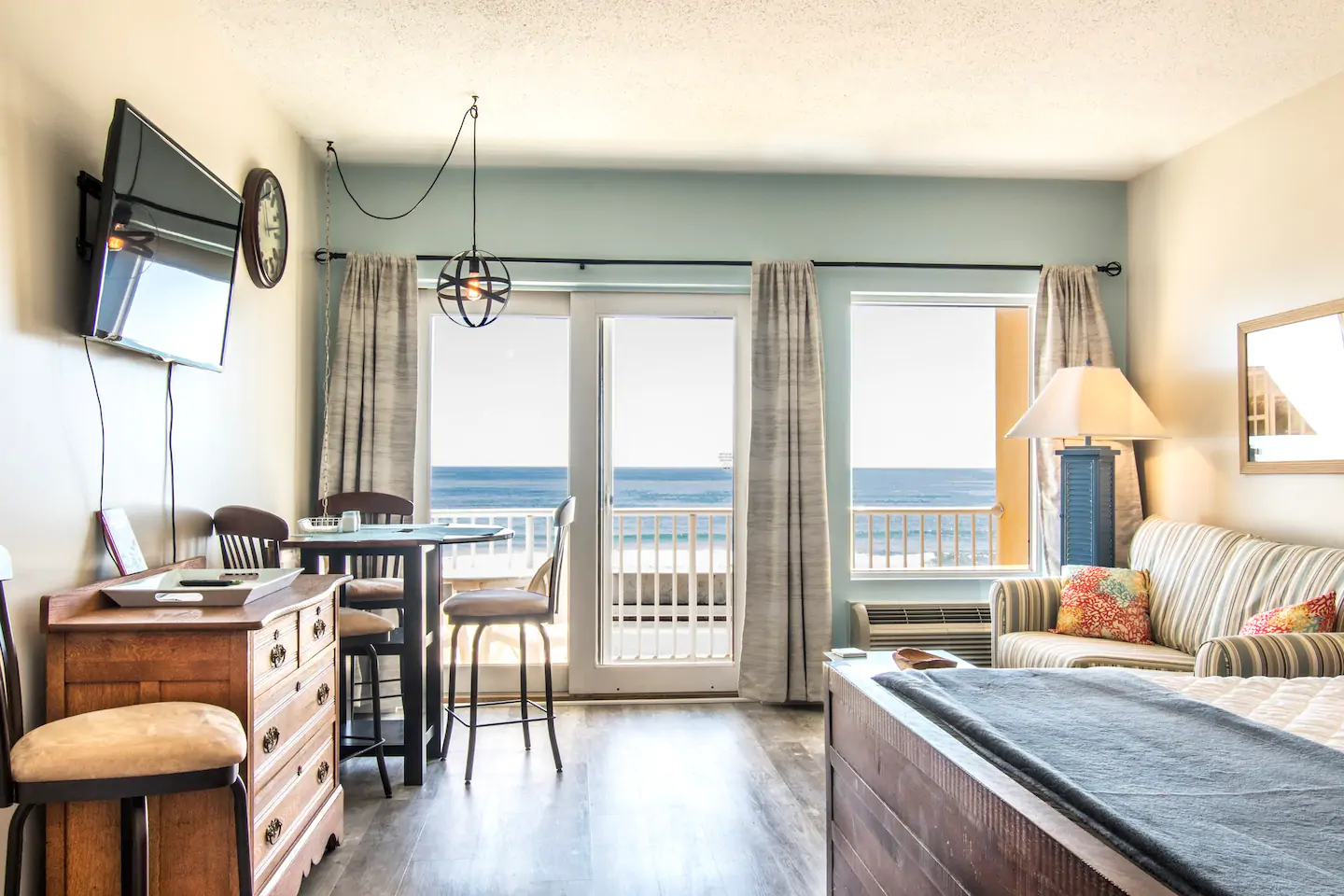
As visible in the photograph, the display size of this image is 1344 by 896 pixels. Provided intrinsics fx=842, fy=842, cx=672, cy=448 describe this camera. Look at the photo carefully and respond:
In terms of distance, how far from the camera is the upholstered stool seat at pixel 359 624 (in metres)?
3.04

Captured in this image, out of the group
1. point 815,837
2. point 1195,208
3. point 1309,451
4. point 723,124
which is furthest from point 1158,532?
point 723,124

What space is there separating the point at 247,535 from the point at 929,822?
8.20 feet

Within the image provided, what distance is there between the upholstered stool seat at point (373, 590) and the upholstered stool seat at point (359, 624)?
261mm

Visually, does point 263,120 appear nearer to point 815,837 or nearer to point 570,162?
point 570,162

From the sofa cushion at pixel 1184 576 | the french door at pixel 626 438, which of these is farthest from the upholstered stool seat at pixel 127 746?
the sofa cushion at pixel 1184 576

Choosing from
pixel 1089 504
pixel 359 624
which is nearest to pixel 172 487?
pixel 359 624

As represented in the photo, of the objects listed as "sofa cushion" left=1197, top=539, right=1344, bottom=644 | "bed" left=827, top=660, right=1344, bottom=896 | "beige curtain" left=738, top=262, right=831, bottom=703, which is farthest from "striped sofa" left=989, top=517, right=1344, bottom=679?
"beige curtain" left=738, top=262, right=831, bottom=703

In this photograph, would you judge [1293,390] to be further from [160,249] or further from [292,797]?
[160,249]

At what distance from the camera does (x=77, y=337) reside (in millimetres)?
2195

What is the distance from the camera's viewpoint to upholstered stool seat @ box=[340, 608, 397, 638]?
3.04 meters

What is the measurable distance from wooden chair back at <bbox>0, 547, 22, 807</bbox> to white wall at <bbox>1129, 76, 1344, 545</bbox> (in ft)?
13.6

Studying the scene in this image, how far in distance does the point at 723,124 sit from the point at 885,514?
8.75 feet

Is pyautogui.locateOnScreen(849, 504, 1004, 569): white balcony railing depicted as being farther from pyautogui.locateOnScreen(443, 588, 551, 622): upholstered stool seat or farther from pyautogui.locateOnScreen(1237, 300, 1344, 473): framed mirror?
pyautogui.locateOnScreen(443, 588, 551, 622): upholstered stool seat

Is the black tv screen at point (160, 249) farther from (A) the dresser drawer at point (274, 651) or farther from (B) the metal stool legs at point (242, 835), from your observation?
(B) the metal stool legs at point (242, 835)
